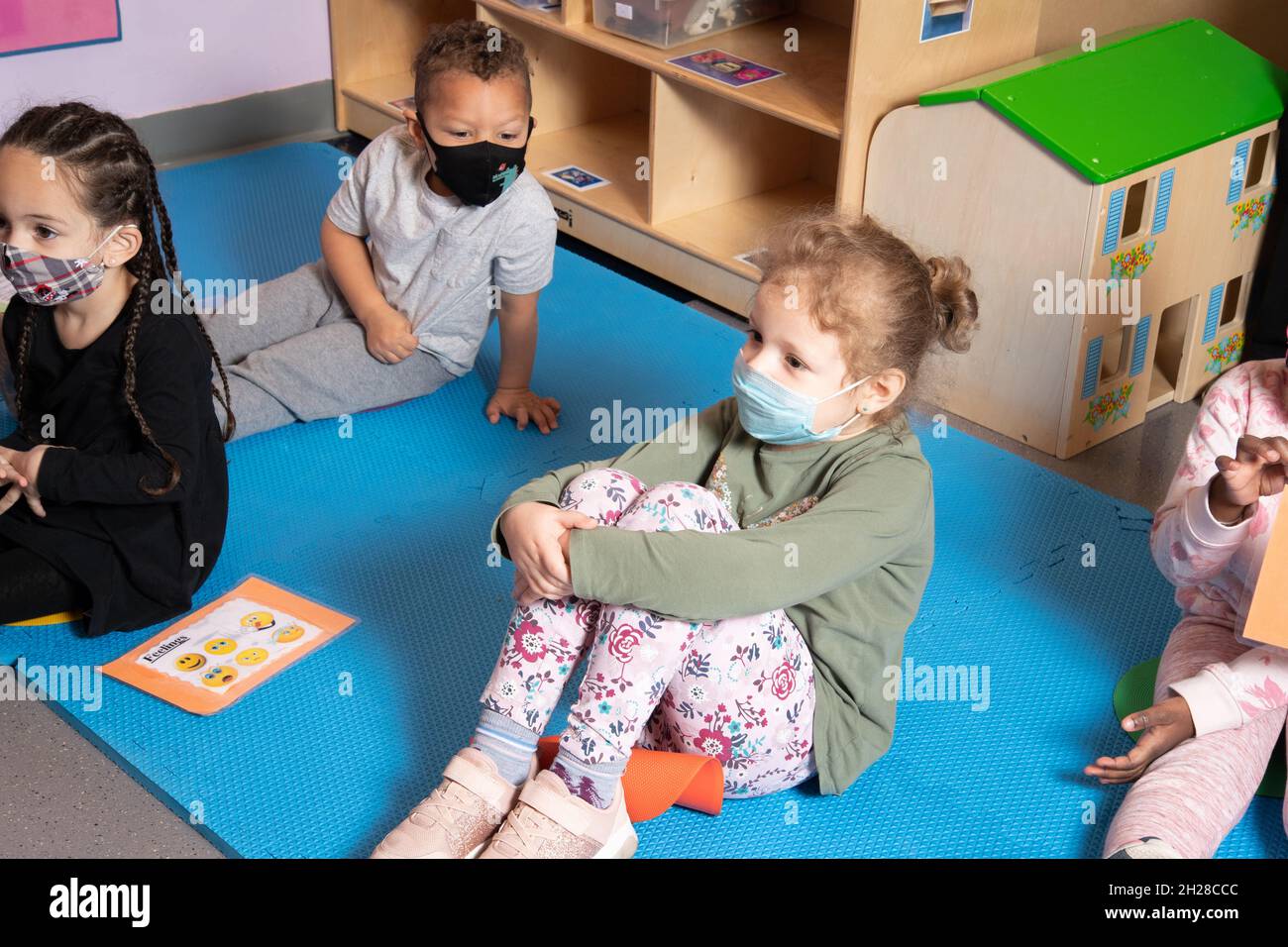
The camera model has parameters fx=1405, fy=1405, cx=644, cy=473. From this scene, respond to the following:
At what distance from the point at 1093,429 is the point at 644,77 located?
61.7 inches

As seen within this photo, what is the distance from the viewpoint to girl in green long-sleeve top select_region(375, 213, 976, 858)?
1.31 m

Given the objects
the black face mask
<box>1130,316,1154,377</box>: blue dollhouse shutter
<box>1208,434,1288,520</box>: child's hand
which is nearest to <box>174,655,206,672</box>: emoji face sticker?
the black face mask

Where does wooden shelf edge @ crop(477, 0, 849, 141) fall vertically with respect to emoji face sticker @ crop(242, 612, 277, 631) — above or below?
above

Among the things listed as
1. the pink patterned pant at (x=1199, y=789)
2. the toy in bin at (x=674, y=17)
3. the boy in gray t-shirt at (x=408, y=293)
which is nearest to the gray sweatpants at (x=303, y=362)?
the boy in gray t-shirt at (x=408, y=293)

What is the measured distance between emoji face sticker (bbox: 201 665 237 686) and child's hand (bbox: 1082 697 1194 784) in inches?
39.6

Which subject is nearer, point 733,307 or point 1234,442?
point 1234,442

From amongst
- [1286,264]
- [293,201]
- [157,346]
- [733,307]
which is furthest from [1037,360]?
[293,201]

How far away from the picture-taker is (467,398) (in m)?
2.36

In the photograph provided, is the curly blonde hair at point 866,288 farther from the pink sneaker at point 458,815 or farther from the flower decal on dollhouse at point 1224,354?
the flower decal on dollhouse at point 1224,354

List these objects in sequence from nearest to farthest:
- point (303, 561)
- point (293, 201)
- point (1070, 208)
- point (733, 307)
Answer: point (303, 561), point (1070, 208), point (733, 307), point (293, 201)

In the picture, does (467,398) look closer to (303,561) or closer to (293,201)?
(303,561)

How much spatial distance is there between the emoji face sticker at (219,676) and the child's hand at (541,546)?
51cm

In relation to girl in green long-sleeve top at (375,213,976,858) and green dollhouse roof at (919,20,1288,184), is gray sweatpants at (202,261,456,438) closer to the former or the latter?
girl in green long-sleeve top at (375,213,976,858)

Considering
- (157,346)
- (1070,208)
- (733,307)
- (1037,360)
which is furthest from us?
(733,307)
